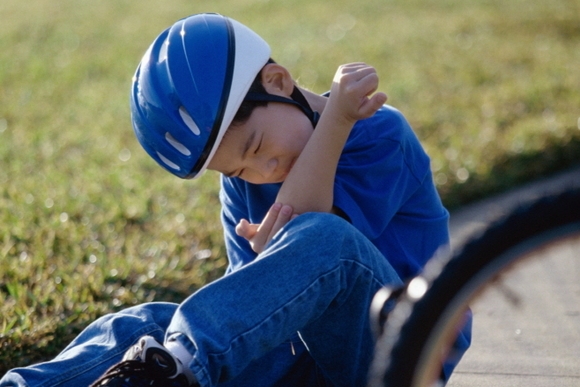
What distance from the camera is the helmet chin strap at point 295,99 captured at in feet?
9.29

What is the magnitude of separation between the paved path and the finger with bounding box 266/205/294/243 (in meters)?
0.61

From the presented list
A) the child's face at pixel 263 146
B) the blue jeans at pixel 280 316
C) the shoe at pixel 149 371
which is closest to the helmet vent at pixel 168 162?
the child's face at pixel 263 146

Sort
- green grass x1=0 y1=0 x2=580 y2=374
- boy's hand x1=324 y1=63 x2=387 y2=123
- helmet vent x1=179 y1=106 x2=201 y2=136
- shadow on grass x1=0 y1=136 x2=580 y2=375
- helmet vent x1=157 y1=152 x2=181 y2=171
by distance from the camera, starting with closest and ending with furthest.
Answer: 1. boy's hand x1=324 y1=63 x2=387 y2=123
2. helmet vent x1=179 y1=106 x2=201 y2=136
3. helmet vent x1=157 y1=152 x2=181 y2=171
4. shadow on grass x1=0 y1=136 x2=580 y2=375
5. green grass x1=0 y1=0 x2=580 y2=374

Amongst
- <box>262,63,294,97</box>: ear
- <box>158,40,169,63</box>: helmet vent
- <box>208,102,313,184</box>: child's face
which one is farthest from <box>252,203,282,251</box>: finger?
<box>158,40,169,63</box>: helmet vent

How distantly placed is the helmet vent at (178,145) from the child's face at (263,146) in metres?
0.09

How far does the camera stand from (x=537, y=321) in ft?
7.17

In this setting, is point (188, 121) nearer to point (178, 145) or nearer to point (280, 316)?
point (178, 145)

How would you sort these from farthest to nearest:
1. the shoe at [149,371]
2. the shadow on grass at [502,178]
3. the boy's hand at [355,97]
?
the shadow on grass at [502,178], the boy's hand at [355,97], the shoe at [149,371]

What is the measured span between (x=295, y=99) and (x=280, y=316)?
85 cm

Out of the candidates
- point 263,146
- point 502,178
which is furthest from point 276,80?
point 502,178

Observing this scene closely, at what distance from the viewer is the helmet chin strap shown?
9.29ft

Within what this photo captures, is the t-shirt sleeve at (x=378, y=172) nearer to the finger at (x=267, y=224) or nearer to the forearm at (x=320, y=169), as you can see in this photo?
the forearm at (x=320, y=169)

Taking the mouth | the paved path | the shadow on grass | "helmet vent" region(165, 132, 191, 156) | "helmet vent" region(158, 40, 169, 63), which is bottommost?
the shadow on grass

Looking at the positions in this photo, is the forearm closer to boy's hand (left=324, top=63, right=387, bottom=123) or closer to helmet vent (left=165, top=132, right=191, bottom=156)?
boy's hand (left=324, top=63, right=387, bottom=123)
